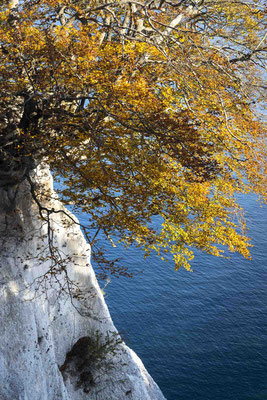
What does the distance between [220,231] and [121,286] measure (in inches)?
594

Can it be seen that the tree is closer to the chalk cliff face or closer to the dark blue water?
the chalk cliff face

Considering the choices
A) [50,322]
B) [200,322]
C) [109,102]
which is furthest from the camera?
[200,322]

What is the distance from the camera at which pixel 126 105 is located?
9.58 m

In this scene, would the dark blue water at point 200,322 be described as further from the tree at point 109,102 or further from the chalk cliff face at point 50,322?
the tree at point 109,102

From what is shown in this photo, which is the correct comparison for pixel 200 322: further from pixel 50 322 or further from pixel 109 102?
pixel 109 102

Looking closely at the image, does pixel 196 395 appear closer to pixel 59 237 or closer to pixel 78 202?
pixel 59 237

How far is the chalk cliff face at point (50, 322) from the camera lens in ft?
36.7

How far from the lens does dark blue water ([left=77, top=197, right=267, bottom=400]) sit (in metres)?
21.8

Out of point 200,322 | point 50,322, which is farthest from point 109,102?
point 200,322

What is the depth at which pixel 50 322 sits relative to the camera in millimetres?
13625

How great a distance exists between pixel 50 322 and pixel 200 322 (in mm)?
15907

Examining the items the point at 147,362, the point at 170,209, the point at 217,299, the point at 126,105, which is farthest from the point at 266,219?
the point at 126,105

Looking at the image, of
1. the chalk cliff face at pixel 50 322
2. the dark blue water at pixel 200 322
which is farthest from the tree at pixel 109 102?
the dark blue water at pixel 200 322

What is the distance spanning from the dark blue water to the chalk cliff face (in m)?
7.48
